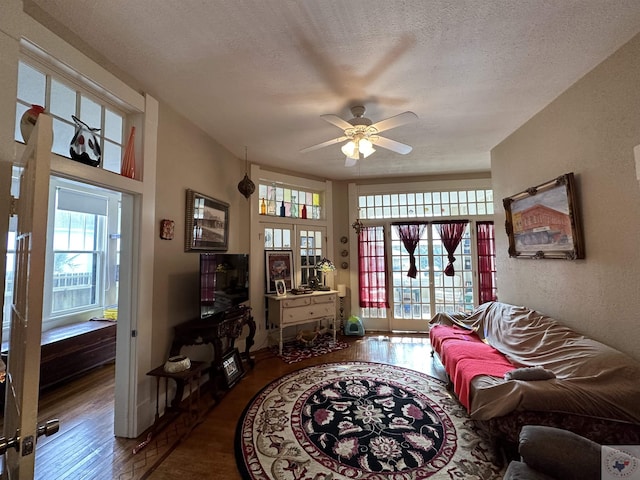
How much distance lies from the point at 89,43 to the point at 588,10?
3.13m

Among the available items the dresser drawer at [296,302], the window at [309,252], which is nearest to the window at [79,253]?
the dresser drawer at [296,302]

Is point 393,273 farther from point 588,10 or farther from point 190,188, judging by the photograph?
point 588,10

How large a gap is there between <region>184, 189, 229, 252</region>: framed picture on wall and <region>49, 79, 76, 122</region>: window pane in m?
1.13

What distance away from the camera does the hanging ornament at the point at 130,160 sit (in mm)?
2207

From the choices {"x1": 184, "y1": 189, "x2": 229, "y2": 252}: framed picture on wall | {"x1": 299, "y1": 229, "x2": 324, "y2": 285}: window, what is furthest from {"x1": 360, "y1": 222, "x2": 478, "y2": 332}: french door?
{"x1": 184, "y1": 189, "x2": 229, "y2": 252}: framed picture on wall

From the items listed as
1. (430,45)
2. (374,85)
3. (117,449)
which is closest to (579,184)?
(430,45)

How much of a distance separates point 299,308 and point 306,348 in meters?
0.64

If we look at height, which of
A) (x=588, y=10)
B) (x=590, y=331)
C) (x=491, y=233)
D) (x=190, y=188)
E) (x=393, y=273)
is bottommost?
(x=590, y=331)

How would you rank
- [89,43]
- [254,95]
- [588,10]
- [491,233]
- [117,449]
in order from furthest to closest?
1. [491,233]
2. [254,95]
3. [117,449]
4. [89,43]
5. [588,10]

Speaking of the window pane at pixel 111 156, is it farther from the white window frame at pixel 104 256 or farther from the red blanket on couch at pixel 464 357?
the red blanket on couch at pixel 464 357

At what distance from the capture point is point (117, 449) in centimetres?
204

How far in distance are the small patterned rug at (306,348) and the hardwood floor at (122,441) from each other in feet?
1.57

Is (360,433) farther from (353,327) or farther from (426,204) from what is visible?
(426,204)

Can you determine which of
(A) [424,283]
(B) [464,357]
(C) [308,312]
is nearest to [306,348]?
(C) [308,312]
